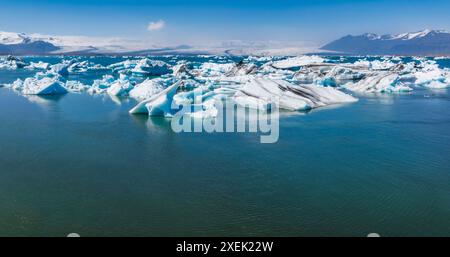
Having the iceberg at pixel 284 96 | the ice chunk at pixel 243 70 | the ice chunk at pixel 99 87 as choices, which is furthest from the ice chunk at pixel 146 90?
the ice chunk at pixel 243 70

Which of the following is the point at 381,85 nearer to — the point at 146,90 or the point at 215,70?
the point at 146,90

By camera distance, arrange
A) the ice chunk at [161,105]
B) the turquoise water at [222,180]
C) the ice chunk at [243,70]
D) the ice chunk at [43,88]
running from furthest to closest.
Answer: the ice chunk at [243,70] < the ice chunk at [43,88] < the ice chunk at [161,105] < the turquoise water at [222,180]

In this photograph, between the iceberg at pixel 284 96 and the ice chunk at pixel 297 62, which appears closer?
the iceberg at pixel 284 96

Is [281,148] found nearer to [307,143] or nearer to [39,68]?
[307,143]

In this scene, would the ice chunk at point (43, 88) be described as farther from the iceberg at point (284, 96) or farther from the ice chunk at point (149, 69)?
the ice chunk at point (149, 69)

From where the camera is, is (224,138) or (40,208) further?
(224,138)

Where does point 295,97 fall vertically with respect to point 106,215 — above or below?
above

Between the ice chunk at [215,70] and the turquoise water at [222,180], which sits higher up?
the ice chunk at [215,70]

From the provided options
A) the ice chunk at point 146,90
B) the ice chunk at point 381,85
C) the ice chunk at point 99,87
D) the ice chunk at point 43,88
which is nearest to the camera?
Answer: the ice chunk at point 146,90
